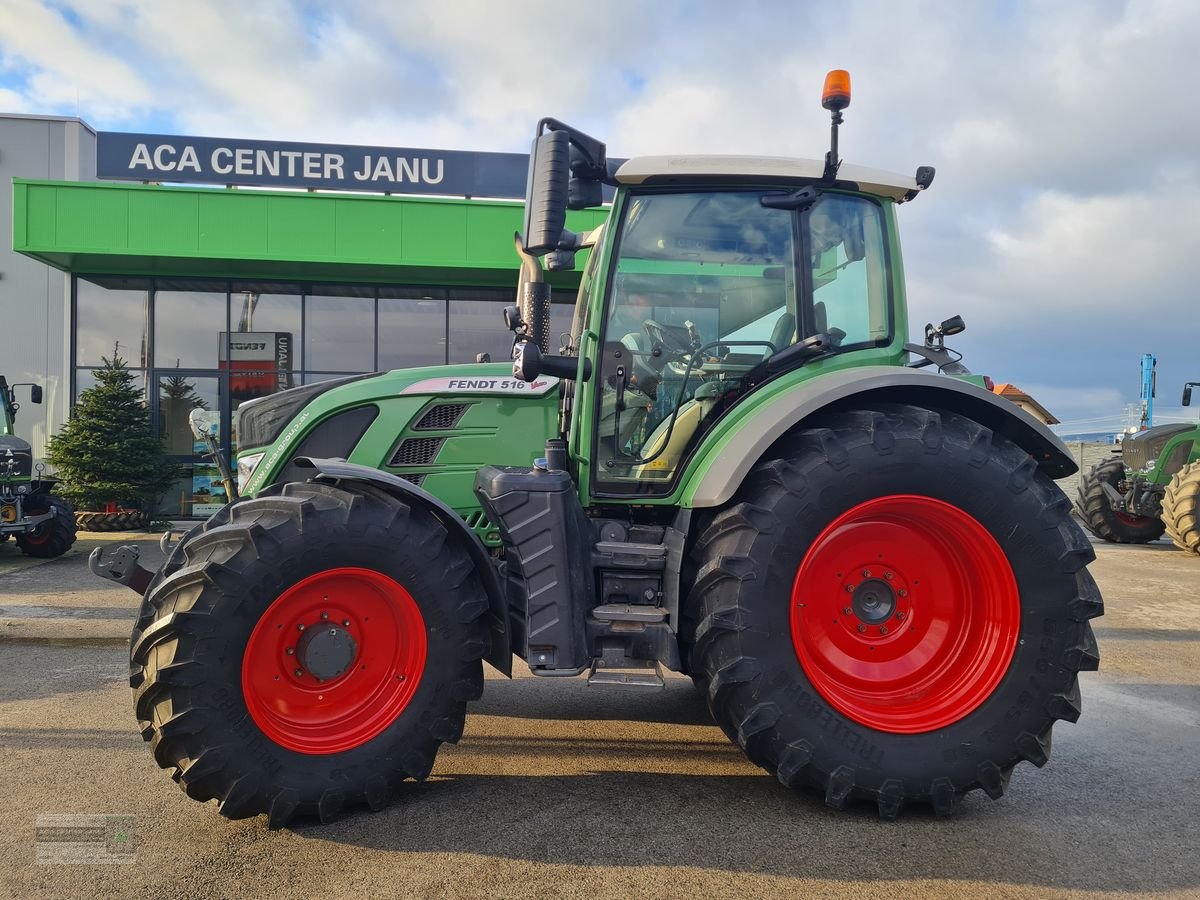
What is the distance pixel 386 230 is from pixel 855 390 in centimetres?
1089

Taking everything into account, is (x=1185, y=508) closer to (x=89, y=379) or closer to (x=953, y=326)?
(x=953, y=326)

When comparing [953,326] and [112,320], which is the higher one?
[112,320]

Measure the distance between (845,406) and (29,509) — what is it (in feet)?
34.5

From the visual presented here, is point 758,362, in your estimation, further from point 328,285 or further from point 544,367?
point 328,285

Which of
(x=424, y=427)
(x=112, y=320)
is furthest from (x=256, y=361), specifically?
(x=424, y=427)

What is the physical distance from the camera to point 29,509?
997cm

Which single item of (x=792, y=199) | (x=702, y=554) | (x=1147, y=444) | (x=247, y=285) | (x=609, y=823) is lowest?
(x=609, y=823)

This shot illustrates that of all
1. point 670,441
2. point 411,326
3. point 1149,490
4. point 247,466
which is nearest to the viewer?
point 670,441

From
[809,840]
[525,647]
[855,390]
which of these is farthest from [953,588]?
[525,647]

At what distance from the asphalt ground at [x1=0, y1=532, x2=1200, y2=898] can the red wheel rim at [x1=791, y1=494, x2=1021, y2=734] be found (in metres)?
0.45

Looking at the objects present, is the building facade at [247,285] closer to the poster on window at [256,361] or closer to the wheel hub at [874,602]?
the poster on window at [256,361]

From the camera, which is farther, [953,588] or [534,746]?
[534,746]

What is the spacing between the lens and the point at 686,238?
3430 mm

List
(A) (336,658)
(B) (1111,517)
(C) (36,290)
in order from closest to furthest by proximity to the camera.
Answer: (A) (336,658), (B) (1111,517), (C) (36,290)
